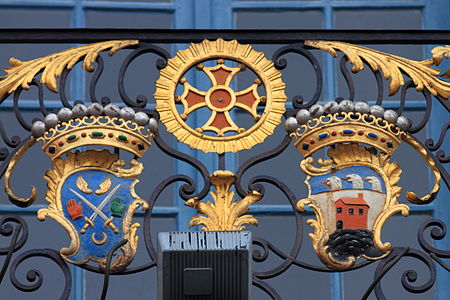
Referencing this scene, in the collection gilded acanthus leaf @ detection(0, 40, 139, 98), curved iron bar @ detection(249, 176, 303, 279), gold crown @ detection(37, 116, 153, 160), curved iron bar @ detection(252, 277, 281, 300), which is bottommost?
curved iron bar @ detection(252, 277, 281, 300)

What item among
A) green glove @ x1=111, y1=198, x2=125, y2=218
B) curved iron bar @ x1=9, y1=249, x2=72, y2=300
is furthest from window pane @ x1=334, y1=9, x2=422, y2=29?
curved iron bar @ x1=9, y1=249, x2=72, y2=300

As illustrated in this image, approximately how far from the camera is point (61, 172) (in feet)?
31.2

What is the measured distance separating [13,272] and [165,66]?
0.99 meters

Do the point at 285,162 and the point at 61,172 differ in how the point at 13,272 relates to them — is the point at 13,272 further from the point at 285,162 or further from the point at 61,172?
the point at 285,162

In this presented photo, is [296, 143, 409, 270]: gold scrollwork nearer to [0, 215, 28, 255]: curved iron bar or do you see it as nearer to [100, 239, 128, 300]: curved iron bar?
[100, 239, 128, 300]: curved iron bar

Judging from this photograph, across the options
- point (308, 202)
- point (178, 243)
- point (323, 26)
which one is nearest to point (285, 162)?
point (323, 26)

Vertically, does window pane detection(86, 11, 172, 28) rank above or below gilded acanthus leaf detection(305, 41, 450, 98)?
above

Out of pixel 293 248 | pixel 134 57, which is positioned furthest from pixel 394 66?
pixel 134 57

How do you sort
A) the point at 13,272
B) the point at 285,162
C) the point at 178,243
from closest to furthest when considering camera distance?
the point at 178,243 < the point at 13,272 < the point at 285,162

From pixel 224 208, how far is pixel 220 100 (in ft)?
1.40

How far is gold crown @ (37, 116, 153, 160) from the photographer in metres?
9.49

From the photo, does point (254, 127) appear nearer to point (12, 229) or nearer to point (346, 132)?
point (346, 132)

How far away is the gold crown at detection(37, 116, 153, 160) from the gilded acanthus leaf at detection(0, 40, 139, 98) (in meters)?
0.21

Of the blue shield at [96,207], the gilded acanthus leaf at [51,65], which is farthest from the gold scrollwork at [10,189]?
the gilded acanthus leaf at [51,65]
